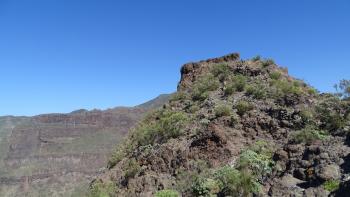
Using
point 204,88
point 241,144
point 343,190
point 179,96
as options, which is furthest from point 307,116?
point 179,96

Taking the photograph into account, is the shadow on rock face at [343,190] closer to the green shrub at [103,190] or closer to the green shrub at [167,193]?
the green shrub at [167,193]

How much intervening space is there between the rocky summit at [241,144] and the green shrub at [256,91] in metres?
0.04

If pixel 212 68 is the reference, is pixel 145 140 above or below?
below

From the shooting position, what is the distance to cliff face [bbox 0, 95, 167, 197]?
369ft

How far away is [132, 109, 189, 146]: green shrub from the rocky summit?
5cm

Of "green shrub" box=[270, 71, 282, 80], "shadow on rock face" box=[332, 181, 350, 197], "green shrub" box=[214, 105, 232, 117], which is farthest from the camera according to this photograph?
"green shrub" box=[270, 71, 282, 80]

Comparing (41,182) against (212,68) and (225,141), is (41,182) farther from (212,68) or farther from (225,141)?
(225,141)

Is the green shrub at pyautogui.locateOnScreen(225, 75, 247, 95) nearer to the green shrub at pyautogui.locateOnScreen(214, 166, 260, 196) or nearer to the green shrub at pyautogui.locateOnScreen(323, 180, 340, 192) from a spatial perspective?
the green shrub at pyautogui.locateOnScreen(214, 166, 260, 196)

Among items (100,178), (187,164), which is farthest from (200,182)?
(100,178)

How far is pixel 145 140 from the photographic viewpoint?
70.3 ft

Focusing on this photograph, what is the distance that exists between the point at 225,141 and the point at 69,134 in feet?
407

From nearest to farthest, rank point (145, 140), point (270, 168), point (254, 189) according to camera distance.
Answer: point (254, 189) < point (270, 168) < point (145, 140)

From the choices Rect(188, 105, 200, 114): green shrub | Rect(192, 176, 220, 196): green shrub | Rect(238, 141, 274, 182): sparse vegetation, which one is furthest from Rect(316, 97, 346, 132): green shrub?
Rect(188, 105, 200, 114): green shrub

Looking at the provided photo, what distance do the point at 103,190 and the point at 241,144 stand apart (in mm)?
5527
